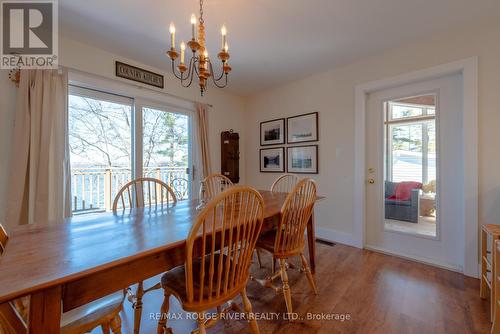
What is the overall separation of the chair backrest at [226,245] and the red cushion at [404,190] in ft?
7.26

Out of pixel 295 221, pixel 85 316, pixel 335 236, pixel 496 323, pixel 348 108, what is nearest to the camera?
pixel 85 316

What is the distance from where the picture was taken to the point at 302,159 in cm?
332

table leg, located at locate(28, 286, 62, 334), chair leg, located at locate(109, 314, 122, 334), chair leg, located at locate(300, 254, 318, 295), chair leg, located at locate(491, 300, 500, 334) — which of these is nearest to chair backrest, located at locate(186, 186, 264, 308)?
chair leg, located at locate(109, 314, 122, 334)

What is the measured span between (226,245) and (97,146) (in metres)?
2.28

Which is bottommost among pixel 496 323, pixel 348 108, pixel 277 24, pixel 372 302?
pixel 372 302

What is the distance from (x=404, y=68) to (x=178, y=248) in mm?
2909

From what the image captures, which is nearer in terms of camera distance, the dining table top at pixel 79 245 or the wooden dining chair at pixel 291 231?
the dining table top at pixel 79 245

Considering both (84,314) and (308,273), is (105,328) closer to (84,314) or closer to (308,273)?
(84,314)

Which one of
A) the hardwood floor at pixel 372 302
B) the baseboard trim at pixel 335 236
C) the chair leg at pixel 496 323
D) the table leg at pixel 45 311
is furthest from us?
the baseboard trim at pixel 335 236

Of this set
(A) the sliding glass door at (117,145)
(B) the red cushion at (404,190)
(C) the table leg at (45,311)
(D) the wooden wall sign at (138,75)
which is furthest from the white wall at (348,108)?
(C) the table leg at (45,311)

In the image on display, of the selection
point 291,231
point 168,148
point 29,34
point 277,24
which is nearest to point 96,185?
point 168,148

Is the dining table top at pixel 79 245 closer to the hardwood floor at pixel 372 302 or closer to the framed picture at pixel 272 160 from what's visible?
the hardwood floor at pixel 372 302

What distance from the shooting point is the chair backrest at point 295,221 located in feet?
4.96

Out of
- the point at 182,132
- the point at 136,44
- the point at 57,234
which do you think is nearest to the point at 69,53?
the point at 136,44
